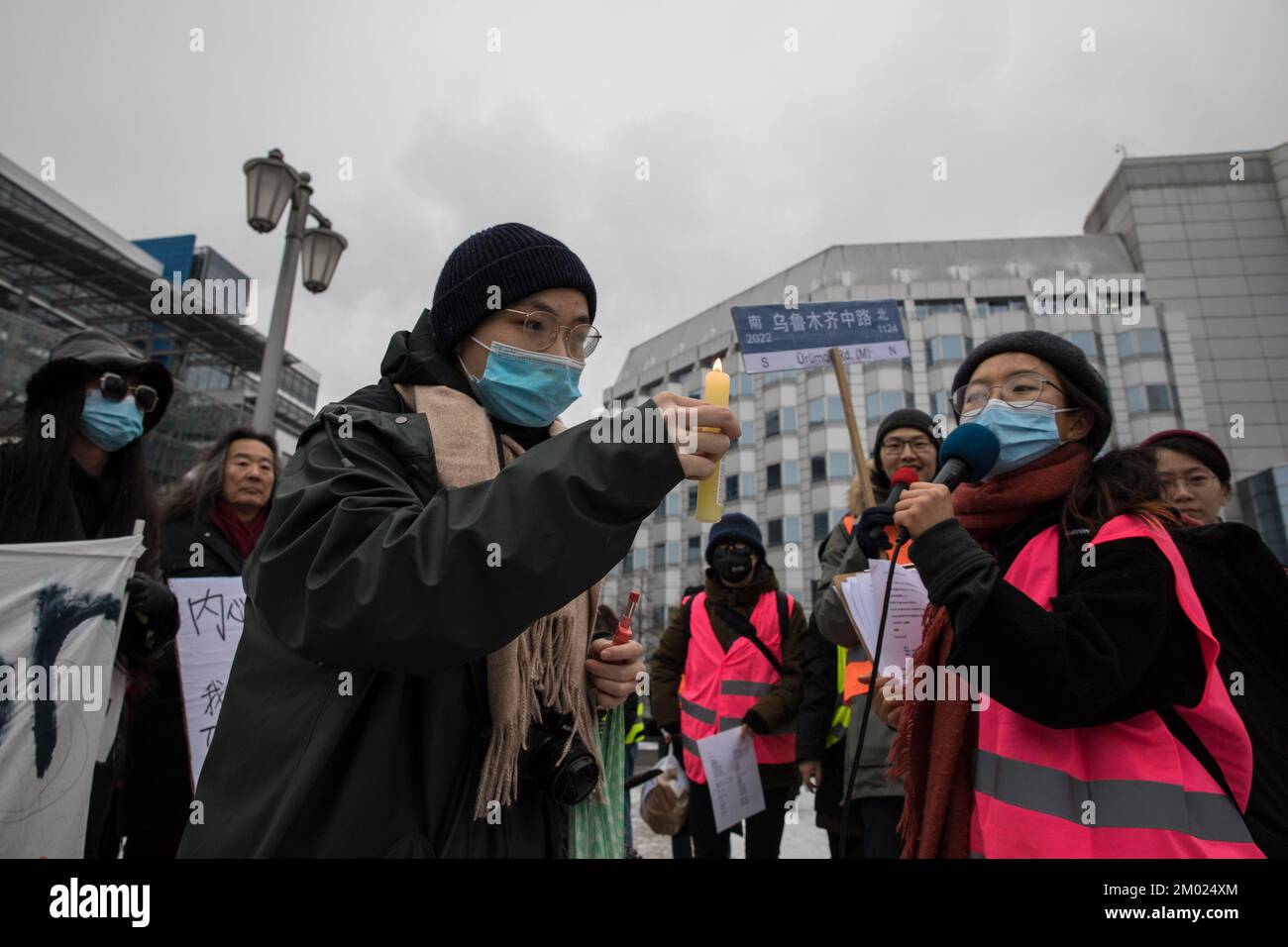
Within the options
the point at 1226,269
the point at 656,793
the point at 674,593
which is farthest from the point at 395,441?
the point at 1226,269

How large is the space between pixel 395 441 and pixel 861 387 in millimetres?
42353

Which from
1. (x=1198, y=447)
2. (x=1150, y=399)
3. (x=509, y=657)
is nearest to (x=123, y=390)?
(x=509, y=657)

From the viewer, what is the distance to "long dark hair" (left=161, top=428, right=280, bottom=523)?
12.3 ft

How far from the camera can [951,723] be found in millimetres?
2006

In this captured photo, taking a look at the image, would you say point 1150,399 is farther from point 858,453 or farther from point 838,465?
point 858,453

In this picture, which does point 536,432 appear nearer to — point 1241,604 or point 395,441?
point 395,441

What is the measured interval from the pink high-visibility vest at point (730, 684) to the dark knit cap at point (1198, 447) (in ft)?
7.48

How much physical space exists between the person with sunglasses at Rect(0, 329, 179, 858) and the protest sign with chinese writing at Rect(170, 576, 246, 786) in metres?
0.14

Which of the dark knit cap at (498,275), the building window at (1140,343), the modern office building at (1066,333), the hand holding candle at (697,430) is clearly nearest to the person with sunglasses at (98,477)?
the dark knit cap at (498,275)

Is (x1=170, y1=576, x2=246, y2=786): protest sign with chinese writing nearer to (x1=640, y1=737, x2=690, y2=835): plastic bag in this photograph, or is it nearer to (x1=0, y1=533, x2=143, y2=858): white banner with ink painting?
(x1=0, y1=533, x2=143, y2=858): white banner with ink painting

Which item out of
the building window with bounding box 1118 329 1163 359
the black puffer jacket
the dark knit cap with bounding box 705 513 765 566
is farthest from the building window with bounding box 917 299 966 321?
the black puffer jacket

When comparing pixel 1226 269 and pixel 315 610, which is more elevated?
pixel 1226 269
